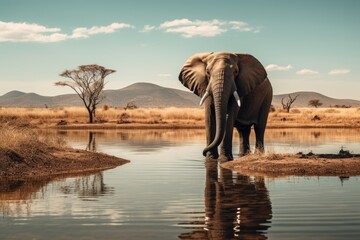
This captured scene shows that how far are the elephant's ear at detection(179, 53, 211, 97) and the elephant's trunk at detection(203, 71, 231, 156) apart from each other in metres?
1.83

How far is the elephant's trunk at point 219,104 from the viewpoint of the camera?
19.8 meters

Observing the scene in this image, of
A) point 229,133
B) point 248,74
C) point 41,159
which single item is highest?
point 248,74

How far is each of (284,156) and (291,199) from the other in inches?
289

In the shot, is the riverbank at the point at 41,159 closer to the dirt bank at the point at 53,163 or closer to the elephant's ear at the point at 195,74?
the dirt bank at the point at 53,163

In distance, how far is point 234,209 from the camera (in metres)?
11.6

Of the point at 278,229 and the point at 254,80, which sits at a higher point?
the point at 254,80

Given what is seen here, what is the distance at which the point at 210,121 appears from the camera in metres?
21.3

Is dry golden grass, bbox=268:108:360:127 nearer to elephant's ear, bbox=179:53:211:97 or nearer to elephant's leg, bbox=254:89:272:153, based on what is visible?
elephant's leg, bbox=254:89:272:153

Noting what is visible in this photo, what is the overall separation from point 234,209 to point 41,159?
9.61m

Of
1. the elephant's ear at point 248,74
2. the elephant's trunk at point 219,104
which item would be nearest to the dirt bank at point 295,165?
the elephant's trunk at point 219,104

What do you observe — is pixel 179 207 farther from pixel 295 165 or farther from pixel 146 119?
pixel 146 119

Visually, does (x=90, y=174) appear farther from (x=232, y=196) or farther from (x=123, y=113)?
(x=123, y=113)

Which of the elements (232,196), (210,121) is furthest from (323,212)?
(210,121)

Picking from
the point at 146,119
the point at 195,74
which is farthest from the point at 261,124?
the point at 146,119
